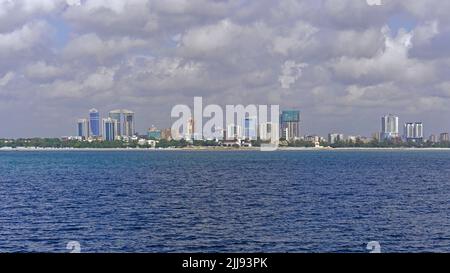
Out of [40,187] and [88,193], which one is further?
[40,187]

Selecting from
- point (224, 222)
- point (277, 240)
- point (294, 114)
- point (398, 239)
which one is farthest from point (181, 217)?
point (294, 114)

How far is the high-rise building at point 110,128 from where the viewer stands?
921cm

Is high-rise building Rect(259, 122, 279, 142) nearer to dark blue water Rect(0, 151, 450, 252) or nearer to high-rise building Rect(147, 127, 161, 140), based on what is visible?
high-rise building Rect(147, 127, 161, 140)

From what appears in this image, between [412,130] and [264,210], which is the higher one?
[412,130]

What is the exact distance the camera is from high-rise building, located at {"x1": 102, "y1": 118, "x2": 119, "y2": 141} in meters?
9.21

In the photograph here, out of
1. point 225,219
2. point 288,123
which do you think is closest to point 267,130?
point 288,123

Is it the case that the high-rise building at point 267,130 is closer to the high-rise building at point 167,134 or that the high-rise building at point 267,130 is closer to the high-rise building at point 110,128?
the high-rise building at point 167,134

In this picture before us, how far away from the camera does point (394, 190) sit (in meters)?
41.2

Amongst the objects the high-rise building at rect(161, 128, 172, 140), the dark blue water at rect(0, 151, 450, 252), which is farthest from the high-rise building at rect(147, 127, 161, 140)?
the dark blue water at rect(0, 151, 450, 252)

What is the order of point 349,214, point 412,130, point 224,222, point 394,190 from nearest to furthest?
point 412,130
point 224,222
point 349,214
point 394,190

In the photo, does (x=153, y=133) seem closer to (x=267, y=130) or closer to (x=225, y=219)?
(x=267, y=130)

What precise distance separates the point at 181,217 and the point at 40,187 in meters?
21.4
